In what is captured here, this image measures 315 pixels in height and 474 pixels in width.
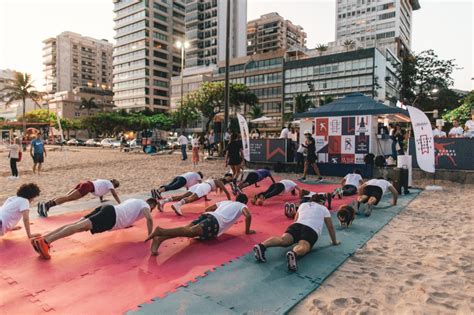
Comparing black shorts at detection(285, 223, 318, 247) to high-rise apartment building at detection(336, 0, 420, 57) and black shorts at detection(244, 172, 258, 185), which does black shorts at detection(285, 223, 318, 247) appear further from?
high-rise apartment building at detection(336, 0, 420, 57)

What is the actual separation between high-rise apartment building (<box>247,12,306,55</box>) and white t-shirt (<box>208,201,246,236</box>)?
351ft

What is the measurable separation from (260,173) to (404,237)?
13.6ft

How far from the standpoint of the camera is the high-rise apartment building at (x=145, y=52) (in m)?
85.6

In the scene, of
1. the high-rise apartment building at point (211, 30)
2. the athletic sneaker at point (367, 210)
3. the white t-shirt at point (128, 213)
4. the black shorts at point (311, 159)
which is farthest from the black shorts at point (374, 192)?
the high-rise apartment building at point (211, 30)

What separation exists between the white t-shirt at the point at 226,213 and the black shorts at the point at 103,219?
1413 millimetres

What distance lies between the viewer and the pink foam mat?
315 cm

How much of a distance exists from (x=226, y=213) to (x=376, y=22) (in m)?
106

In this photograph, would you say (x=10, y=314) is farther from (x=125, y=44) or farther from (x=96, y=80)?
(x=96, y=80)

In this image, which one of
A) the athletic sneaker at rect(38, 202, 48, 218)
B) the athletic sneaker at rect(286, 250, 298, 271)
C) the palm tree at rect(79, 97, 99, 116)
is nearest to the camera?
the athletic sneaker at rect(286, 250, 298, 271)

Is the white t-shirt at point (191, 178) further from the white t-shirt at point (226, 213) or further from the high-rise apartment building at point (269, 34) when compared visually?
the high-rise apartment building at point (269, 34)

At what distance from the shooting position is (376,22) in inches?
3661

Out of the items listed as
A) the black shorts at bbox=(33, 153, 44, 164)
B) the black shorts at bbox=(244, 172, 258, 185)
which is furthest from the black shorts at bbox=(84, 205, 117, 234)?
the black shorts at bbox=(33, 153, 44, 164)

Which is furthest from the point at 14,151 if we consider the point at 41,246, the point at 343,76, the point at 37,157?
the point at 343,76

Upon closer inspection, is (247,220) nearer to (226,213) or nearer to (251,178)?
(226,213)
